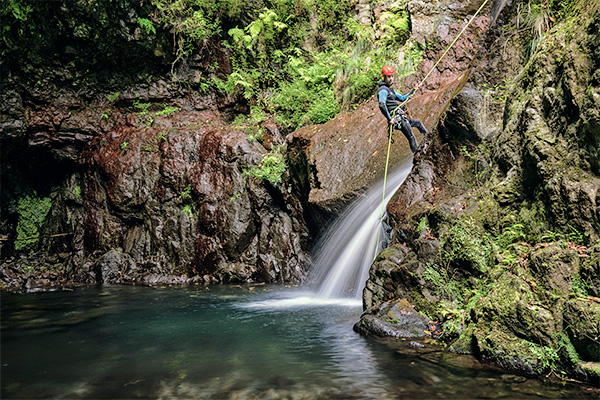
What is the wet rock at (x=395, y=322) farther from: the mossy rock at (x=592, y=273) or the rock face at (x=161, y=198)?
the rock face at (x=161, y=198)

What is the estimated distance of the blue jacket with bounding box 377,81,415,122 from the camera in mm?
7738

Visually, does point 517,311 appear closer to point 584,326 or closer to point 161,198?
point 584,326

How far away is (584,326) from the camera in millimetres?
3484

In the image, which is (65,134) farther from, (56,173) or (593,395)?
(593,395)

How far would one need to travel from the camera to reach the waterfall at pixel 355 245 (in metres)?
8.03

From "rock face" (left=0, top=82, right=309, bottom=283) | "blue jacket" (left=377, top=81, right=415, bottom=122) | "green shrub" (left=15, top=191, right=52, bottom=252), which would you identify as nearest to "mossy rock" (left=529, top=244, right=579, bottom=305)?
"blue jacket" (left=377, top=81, right=415, bottom=122)

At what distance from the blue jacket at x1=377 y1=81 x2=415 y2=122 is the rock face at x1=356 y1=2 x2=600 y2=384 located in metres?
1.36

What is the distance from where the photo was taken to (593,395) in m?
3.24

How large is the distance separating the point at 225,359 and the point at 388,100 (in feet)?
18.0

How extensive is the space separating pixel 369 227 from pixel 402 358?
4.09 m

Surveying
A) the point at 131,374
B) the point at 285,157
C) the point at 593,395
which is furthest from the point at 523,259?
the point at 285,157

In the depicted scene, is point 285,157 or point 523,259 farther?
point 285,157

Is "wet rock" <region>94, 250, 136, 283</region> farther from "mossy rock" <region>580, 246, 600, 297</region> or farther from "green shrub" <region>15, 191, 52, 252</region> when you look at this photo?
"mossy rock" <region>580, 246, 600, 297</region>

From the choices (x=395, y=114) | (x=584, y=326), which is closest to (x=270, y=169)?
(x=395, y=114)
